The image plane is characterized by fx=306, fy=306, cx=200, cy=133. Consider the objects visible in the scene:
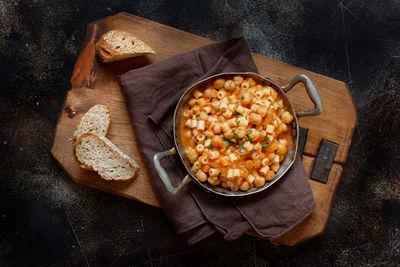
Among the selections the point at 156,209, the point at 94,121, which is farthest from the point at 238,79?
the point at 156,209

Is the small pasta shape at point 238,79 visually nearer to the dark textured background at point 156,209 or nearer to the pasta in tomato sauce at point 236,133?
the pasta in tomato sauce at point 236,133

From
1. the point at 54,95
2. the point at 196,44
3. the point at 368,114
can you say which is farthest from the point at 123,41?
the point at 368,114

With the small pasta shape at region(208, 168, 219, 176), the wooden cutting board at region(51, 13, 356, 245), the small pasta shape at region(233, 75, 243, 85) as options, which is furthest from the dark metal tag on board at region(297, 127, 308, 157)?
the small pasta shape at region(208, 168, 219, 176)

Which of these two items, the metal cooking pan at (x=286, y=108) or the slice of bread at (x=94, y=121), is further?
the slice of bread at (x=94, y=121)

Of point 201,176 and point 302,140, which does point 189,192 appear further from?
point 302,140

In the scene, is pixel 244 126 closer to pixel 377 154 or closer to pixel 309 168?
pixel 309 168

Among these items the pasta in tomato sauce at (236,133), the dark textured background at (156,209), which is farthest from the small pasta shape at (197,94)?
the dark textured background at (156,209)

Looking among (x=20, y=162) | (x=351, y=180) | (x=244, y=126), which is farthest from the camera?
(x=351, y=180)
